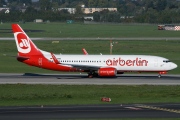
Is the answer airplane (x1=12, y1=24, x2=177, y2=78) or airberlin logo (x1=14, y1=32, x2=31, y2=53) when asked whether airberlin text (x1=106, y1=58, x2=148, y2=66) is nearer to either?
airplane (x1=12, y1=24, x2=177, y2=78)

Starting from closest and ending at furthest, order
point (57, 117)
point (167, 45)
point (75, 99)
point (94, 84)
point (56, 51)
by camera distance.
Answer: point (57, 117) → point (75, 99) → point (94, 84) → point (56, 51) → point (167, 45)

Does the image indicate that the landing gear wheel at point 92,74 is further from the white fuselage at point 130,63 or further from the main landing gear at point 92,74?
the white fuselage at point 130,63

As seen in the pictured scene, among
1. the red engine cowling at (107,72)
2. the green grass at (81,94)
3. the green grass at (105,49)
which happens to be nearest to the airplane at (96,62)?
the red engine cowling at (107,72)

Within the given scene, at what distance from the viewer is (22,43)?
248 feet

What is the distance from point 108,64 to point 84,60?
9.28ft

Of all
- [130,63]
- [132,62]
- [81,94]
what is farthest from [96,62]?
[81,94]

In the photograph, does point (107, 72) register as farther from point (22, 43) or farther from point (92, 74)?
point (22, 43)

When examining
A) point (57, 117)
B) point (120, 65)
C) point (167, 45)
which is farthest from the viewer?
point (167, 45)

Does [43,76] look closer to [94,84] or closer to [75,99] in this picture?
[94,84]

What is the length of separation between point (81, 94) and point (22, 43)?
20.0m

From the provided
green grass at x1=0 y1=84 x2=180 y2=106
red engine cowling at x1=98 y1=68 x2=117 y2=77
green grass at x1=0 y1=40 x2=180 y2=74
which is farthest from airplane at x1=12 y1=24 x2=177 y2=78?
green grass at x1=0 y1=40 x2=180 y2=74

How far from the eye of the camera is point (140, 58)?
2894 inches

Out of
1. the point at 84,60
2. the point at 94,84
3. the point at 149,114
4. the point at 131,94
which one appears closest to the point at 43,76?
the point at 84,60

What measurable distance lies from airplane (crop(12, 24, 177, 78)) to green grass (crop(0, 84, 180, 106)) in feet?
30.3
